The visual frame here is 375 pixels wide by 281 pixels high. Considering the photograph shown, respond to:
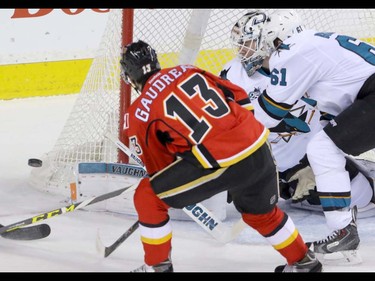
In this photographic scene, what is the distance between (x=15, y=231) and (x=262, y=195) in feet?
3.23

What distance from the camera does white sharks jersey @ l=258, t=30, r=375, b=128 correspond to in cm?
301

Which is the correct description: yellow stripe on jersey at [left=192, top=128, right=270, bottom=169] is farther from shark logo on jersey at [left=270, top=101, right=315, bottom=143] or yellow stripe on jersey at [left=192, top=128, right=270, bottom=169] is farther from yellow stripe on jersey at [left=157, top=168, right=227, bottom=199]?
shark logo on jersey at [left=270, top=101, right=315, bottom=143]

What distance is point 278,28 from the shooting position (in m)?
3.25

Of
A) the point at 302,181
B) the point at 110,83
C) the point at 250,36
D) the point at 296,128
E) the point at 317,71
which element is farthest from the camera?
the point at 110,83

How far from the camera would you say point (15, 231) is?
3227 millimetres

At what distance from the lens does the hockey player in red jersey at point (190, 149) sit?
2.59 m

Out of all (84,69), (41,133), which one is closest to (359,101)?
(41,133)

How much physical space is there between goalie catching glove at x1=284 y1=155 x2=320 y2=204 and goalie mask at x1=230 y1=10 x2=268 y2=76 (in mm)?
465

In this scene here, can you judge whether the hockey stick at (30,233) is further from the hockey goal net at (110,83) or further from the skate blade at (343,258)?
the skate blade at (343,258)

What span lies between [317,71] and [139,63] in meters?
0.64

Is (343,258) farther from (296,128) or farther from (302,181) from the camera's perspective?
(296,128)

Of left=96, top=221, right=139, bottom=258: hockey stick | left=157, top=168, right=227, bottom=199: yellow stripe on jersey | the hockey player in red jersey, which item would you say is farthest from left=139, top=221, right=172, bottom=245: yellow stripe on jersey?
left=96, top=221, right=139, bottom=258: hockey stick

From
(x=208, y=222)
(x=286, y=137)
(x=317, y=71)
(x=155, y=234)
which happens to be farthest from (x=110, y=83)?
(x=155, y=234)

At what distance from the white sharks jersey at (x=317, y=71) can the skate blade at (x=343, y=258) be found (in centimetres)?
48
